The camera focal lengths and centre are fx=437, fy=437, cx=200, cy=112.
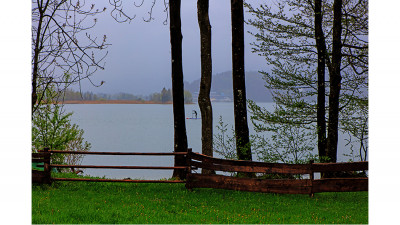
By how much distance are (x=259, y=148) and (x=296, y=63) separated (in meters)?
3.64

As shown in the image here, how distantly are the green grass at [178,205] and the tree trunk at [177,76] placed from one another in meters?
1.70

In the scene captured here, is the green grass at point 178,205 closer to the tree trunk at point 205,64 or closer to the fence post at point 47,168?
the fence post at point 47,168

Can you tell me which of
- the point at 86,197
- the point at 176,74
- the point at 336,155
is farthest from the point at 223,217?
the point at 336,155

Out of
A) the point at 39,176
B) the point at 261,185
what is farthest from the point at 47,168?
the point at 261,185

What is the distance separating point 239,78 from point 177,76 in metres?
2.02

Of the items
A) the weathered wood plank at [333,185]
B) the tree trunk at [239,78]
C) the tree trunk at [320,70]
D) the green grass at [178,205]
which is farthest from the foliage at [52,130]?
the weathered wood plank at [333,185]

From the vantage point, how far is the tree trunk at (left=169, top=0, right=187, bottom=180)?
13383 mm

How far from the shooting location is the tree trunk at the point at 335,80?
574 inches

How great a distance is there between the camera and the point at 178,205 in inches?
392

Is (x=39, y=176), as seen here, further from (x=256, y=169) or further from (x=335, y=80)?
(x=335, y=80)

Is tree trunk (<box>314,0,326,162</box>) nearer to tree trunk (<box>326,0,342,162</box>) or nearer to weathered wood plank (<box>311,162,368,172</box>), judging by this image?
tree trunk (<box>326,0,342,162</box>)

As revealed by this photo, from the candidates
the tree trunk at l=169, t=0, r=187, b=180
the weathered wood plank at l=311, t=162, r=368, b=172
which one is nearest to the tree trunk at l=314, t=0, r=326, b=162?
the weathered wood plank at l=311, t=162, r=368, b=172

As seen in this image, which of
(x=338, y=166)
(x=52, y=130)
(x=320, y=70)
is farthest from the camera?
(x=52, y=130)
